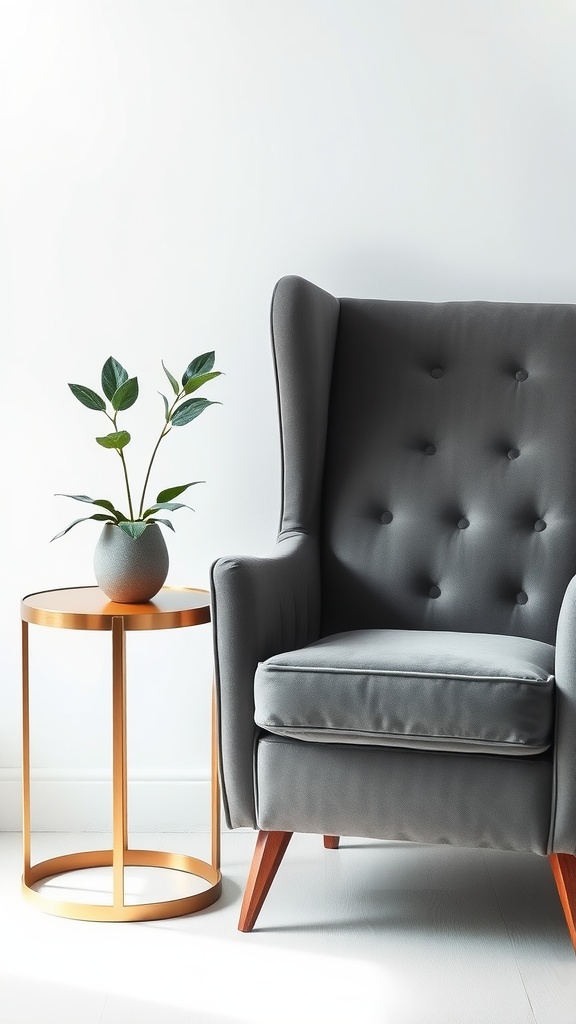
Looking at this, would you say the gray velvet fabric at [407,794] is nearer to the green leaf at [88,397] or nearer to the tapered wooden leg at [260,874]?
the tapered wooden leg at [260,874]

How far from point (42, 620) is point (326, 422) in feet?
2.28

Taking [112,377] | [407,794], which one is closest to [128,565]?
[112,377]

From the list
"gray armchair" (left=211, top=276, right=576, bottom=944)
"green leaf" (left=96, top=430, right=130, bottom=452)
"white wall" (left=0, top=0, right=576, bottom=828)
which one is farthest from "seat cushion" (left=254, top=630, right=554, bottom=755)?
"white wall" (left=0, top=0, right=576, bottom=828)

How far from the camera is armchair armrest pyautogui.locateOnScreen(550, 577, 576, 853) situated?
1.48 metres

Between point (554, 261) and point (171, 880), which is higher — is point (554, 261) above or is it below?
above

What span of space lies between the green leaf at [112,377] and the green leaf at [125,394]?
0.8 inches

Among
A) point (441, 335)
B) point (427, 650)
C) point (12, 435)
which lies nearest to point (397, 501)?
point (441, 335)

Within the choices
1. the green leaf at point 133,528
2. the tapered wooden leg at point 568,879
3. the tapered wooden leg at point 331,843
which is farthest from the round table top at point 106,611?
the tapered wooden leg at point 568,879

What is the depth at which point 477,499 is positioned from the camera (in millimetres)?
2012

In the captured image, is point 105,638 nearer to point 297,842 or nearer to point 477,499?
point 297,842

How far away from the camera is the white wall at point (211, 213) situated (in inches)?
86.1

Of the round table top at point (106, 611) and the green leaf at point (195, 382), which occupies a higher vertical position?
the green leaf at point (195, 382)

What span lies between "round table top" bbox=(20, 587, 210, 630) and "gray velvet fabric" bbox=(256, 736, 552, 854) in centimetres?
28

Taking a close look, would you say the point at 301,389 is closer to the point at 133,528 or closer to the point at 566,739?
the point at 133,528
